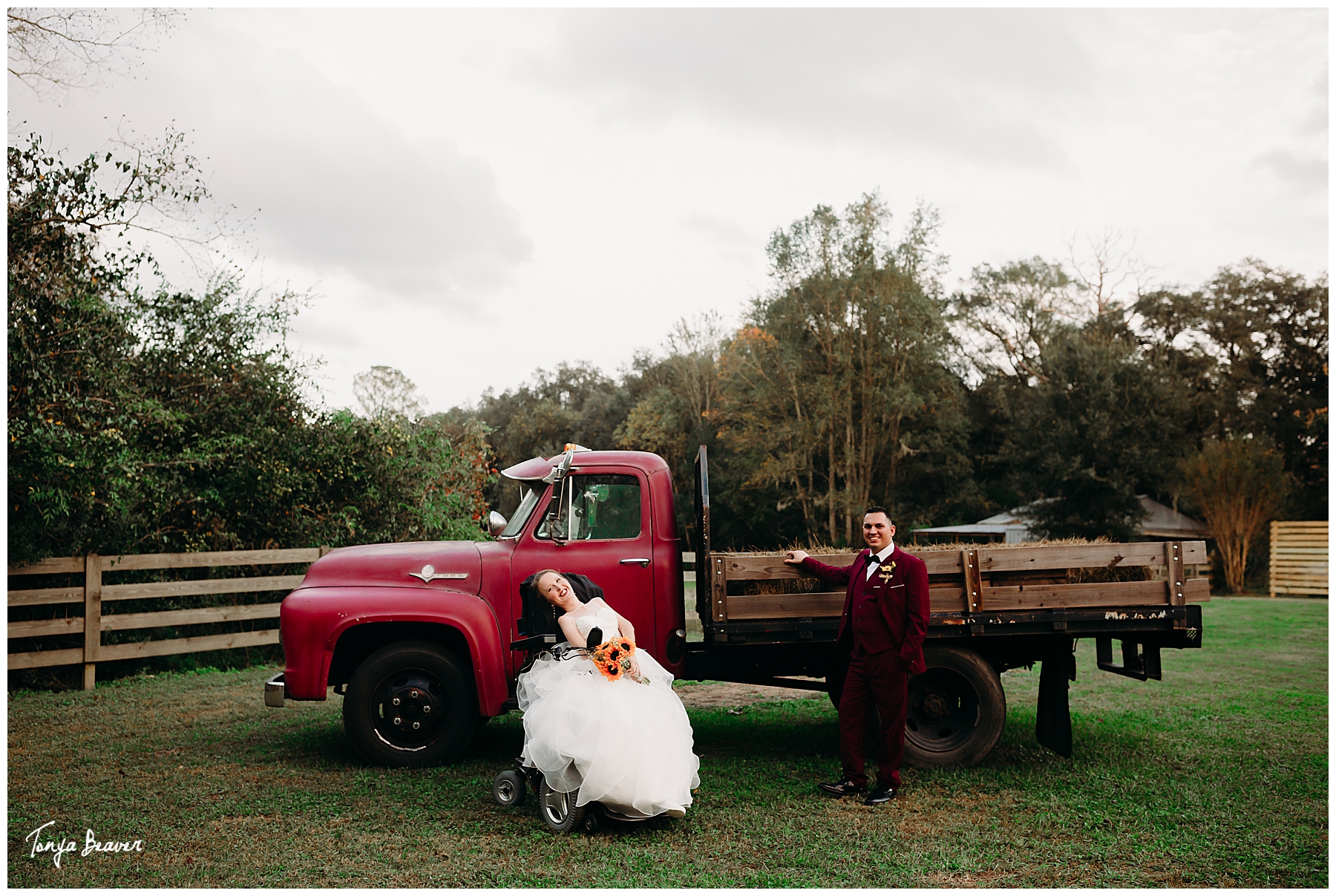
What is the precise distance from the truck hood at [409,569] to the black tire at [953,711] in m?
3.12

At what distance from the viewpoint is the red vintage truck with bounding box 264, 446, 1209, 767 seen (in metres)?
6.08

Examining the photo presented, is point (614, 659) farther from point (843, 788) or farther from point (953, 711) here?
point (953, 711)

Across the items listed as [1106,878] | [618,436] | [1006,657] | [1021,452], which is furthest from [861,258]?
[1106,878]

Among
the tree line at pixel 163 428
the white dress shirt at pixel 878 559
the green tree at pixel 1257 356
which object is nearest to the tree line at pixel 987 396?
the green tree at pixel 1257 356

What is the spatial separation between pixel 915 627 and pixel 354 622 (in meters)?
3.66

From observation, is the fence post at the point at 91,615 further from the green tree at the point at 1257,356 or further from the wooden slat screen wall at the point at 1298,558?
the green tree at the point at 1257,356

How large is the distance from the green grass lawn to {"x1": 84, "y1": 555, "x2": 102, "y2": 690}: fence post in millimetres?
1233

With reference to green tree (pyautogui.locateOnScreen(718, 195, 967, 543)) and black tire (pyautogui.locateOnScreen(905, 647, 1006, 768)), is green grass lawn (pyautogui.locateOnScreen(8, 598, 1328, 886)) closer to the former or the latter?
black tire (pyautogui.locateOnScreen(905, 647, 1006, 768))

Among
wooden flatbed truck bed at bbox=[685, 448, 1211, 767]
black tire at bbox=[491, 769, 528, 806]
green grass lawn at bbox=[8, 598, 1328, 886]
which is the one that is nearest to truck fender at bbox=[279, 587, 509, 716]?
green grass lawn at bbox=[8, 598, 1328, 886]

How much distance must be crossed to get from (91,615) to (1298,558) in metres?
26.9
